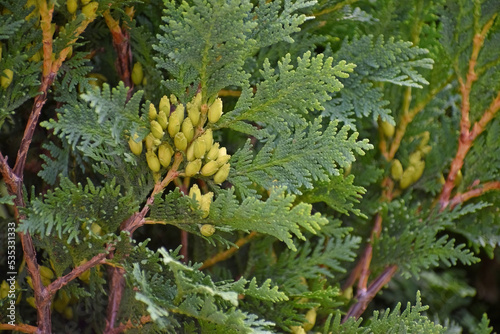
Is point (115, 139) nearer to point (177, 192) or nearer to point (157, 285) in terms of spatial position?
point (177, 192)

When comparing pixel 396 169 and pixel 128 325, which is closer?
pixel 128 325

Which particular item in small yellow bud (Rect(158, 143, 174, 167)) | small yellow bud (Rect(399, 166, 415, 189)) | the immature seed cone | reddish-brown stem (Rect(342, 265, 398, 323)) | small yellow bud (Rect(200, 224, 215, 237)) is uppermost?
the immature seed cone

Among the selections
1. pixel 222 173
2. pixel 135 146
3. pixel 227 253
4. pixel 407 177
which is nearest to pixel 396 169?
pixel 407 177

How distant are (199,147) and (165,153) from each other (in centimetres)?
5

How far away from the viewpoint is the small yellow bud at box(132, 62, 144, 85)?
3.51 feet

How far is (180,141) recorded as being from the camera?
820 millimetres

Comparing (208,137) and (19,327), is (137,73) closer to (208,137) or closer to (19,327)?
(208,137)

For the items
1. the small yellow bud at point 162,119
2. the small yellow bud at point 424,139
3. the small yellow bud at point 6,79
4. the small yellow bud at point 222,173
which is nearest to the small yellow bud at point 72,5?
the small yellow bud at point 6,79

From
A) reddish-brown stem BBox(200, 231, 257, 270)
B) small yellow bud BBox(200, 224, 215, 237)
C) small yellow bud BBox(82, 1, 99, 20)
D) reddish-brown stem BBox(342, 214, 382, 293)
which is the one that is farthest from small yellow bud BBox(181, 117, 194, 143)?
reddish-brown stem BBox(342, 214, 382, 293)

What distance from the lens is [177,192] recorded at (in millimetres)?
826

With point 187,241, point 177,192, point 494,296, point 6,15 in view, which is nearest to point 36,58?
point 6,15

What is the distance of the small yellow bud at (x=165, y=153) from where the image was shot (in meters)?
0.83

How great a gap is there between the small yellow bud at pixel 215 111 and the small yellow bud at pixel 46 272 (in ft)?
1.42

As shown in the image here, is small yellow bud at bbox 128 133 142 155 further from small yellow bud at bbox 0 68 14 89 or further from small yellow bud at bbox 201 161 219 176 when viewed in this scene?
small yellow bud at bbox 0 68 14 89
